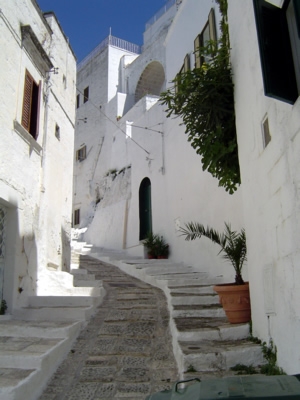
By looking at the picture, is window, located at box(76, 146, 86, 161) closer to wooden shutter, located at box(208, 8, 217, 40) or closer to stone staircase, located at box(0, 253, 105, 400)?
wooden shutter, located at box(208, 8, 217, 40)

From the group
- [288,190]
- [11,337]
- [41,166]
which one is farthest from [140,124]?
[288,190]

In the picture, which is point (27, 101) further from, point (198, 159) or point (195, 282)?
point (195, 282)

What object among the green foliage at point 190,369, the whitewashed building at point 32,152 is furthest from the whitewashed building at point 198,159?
the whitewashed building at point 32,152

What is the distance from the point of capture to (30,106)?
23.4 feet

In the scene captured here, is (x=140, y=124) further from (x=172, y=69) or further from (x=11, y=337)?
(x=11, y=337)

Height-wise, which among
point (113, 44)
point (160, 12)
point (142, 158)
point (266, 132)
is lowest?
point (266, 132)

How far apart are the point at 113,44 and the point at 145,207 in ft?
45.5

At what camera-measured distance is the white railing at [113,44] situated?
23656 mm

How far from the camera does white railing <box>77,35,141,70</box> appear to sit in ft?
77.6

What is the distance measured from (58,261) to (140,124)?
878 cm

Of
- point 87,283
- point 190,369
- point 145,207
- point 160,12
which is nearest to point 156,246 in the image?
point 145,207

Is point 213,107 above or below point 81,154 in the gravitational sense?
below

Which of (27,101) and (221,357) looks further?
(27,101)

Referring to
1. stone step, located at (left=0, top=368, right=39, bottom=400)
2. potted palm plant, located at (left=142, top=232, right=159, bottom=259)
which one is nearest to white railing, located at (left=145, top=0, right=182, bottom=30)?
potted palm plant, located at (left=142, top=232, right=159, bottom=259)
